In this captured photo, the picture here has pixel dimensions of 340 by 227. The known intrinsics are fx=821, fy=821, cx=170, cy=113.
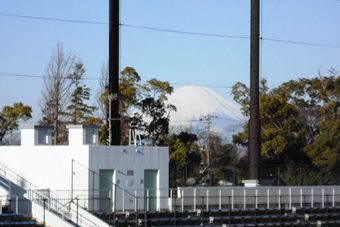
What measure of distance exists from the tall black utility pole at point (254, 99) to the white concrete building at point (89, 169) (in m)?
10.6

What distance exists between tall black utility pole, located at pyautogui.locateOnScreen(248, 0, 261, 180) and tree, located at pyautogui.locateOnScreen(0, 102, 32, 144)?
95.6 ft

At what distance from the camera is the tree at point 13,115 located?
7131cm

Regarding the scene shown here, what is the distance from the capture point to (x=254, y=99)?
48094 millimetres

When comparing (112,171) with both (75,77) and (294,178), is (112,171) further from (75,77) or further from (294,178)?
(75,77)

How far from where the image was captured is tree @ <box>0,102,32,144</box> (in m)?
71.3

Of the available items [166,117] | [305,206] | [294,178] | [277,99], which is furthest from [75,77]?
[305,206]

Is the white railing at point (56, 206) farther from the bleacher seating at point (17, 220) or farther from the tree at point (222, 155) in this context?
the tree at point (222, 155)

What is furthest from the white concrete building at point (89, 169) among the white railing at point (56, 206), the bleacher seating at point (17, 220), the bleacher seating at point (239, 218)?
the bleacher seating at point (17, 220)

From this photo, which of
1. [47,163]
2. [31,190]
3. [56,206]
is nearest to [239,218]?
[56,206]

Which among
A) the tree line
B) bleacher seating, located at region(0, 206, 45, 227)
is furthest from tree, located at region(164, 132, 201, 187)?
bleacher seating, located at region(0, 206, 45, 227)

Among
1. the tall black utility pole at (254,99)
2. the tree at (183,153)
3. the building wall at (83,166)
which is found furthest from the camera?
the tree at (183,153)

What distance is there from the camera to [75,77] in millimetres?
69438

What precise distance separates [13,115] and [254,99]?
3007cm

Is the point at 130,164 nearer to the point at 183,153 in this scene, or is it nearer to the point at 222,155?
the point at 183,153
